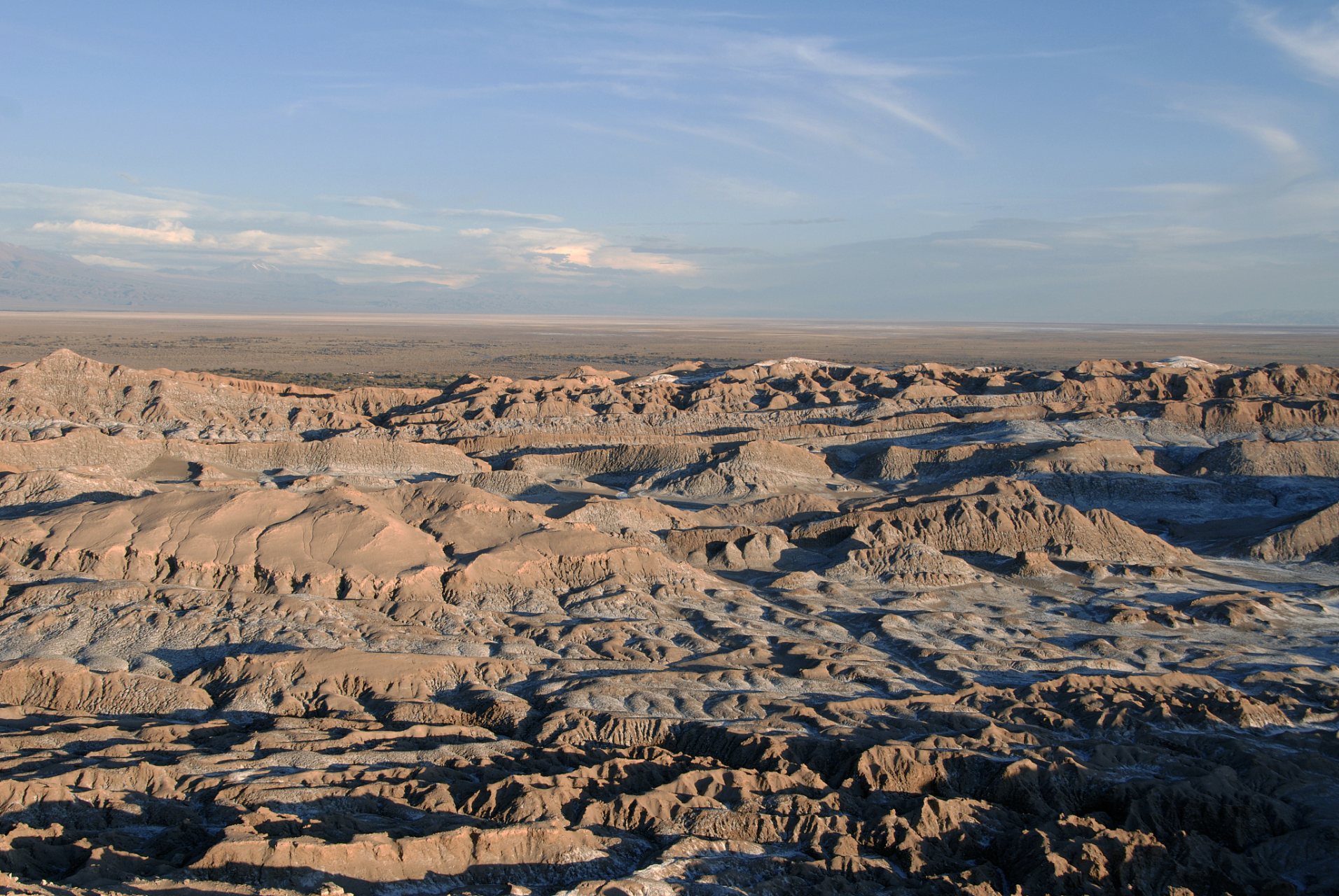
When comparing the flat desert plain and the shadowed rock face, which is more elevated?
the flat desert plain

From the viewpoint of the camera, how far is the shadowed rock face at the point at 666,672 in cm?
1284

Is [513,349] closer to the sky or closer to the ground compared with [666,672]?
closer to the sky

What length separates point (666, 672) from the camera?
2048 centimetres

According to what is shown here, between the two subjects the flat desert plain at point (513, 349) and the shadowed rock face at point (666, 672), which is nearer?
the shadowed rock face at point (666, 672)

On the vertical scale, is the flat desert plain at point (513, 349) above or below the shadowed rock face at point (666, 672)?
above

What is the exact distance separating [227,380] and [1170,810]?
60.7 m

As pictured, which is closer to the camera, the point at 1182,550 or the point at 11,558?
the point at 11,558

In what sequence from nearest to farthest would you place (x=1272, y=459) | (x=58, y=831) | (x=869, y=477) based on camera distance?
(x=58, y=831) → (x=1272, y=459) → (x=869, y=477)

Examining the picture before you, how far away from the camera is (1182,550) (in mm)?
33750

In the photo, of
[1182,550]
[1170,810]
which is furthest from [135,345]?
[1170,810]

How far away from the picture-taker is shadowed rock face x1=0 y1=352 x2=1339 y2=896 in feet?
42.1

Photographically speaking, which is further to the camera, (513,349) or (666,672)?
(513,349)

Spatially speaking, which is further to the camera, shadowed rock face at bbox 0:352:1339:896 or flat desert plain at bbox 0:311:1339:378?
flat desert plain at bbox 0:311:1339:378

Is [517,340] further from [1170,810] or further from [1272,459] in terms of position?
A: [1170,810]
